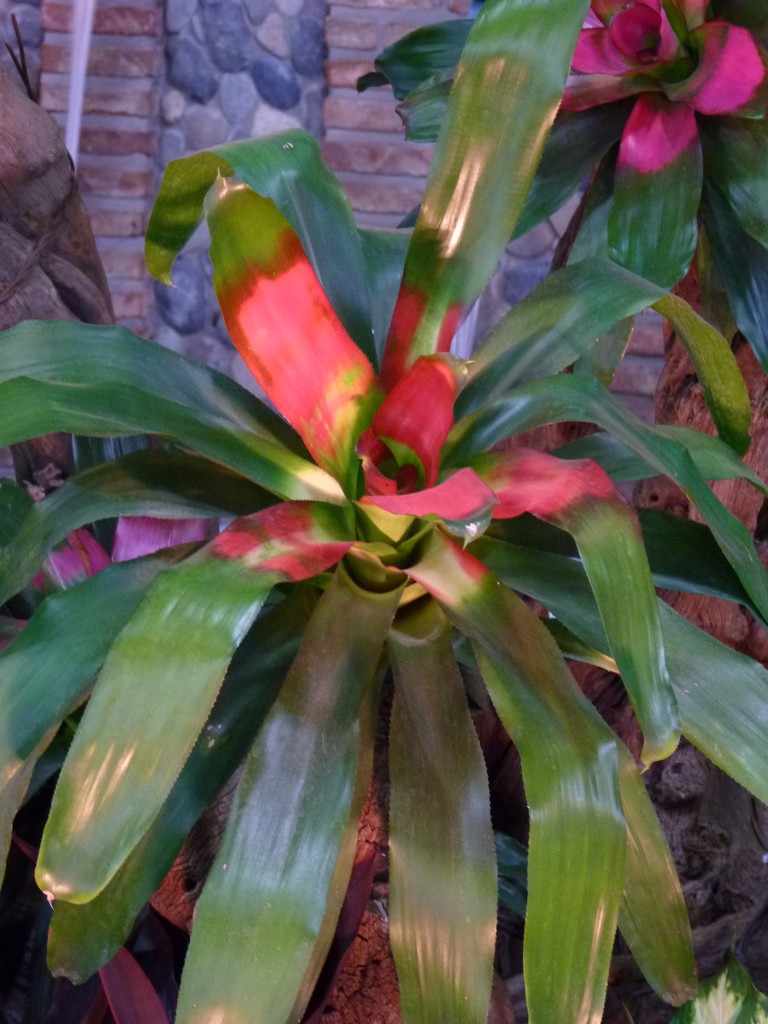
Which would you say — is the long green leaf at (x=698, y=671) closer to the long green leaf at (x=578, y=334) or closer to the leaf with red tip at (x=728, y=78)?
the long green leaf at (x=578, y=334)

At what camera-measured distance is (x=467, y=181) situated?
61 cm

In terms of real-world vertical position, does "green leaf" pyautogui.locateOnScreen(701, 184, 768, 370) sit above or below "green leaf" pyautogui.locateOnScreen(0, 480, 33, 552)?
above

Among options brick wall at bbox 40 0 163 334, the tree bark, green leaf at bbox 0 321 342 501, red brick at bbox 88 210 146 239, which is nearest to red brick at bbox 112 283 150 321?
brick wall at bbox 40 0 163 334

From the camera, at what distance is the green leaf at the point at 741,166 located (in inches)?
32.9

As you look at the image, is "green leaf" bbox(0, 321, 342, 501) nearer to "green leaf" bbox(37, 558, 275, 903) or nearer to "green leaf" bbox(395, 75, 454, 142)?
"green leaf" bbox(37, 558, 275, 903)

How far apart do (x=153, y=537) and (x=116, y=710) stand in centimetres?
43

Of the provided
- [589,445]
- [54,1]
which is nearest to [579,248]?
[589,445]

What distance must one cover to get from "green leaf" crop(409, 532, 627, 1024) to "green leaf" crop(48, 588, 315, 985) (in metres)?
0.13

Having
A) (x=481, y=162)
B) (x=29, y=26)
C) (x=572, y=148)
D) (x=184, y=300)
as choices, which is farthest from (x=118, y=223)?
(x=481, y=162)

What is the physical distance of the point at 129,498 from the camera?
1.91ft

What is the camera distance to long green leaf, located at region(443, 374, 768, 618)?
0.52m

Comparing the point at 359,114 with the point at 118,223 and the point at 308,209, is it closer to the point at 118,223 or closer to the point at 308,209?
the point at 118,223

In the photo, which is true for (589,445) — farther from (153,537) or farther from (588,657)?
(153,537)

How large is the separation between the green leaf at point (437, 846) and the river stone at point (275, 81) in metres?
1.79
